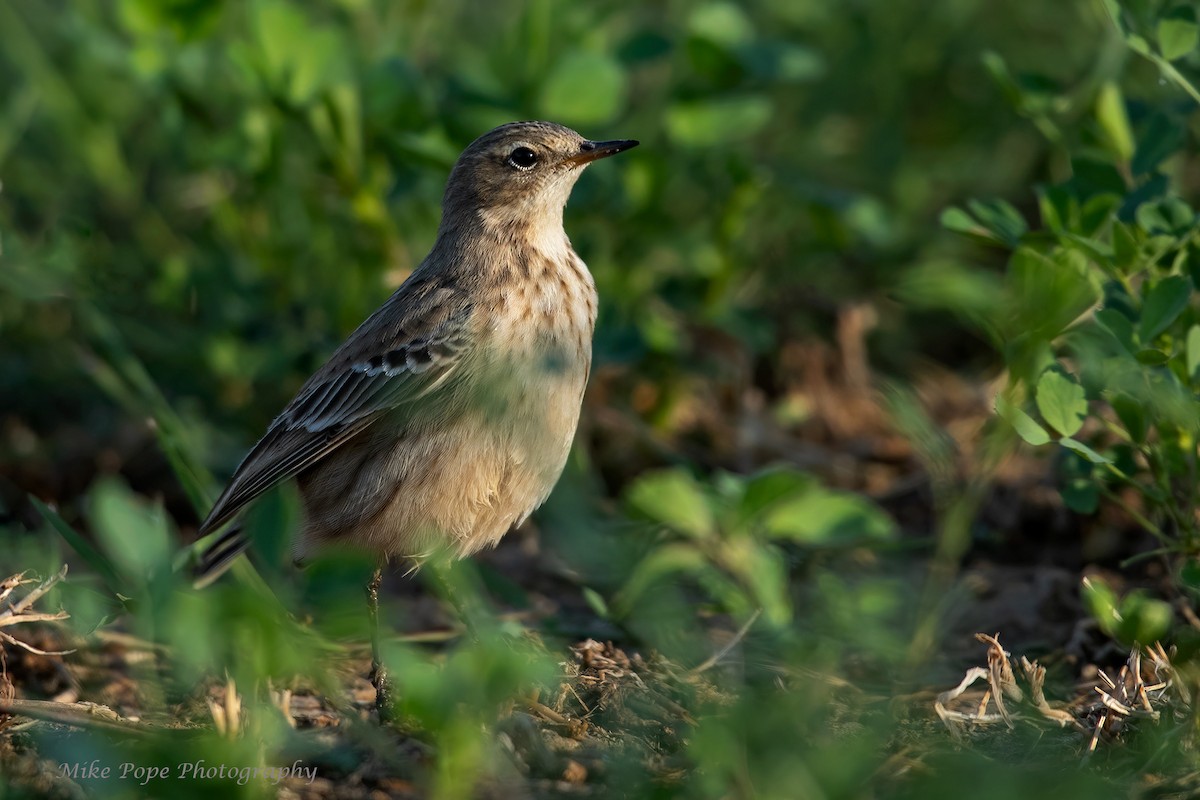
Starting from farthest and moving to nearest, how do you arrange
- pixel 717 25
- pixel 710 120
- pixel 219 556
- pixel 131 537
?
pixel 710 120 → pixel 717 25 → pixel 219 556 → pixel 131 537

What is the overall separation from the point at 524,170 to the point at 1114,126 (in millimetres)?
2275

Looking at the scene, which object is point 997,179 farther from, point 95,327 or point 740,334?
point 95,327

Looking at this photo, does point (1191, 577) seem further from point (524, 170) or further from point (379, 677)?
point (524, 170)

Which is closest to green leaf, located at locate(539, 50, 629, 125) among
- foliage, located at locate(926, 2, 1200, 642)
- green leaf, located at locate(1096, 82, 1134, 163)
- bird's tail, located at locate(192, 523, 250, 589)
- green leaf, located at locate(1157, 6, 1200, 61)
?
foliage, located at locate(926, 2, 1200, 642)

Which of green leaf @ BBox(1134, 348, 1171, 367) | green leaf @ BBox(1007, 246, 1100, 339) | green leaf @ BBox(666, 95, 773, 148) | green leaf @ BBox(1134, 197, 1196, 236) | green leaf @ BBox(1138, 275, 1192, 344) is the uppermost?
green leaf @ BBox(1007, 246, 1100, 339)

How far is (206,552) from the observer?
18.0 feet

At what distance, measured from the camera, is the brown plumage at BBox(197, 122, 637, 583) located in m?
5.03

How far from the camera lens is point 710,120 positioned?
263 inches

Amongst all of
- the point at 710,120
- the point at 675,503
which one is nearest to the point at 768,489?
the point at 675,503

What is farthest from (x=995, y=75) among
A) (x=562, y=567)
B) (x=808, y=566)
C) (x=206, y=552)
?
(x=206, y=552)

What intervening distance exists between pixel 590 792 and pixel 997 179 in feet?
17.6

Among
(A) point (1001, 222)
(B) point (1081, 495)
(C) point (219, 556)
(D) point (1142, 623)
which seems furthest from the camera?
(C) point (219, 556)

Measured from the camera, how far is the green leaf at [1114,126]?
5.16 meters

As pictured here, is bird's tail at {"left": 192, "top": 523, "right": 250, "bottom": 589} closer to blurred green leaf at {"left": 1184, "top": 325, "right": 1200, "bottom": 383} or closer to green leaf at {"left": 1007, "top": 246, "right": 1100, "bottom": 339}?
green leaf at {"left": 1007, "top": 246, "right": 1100, "bottom": 339}
